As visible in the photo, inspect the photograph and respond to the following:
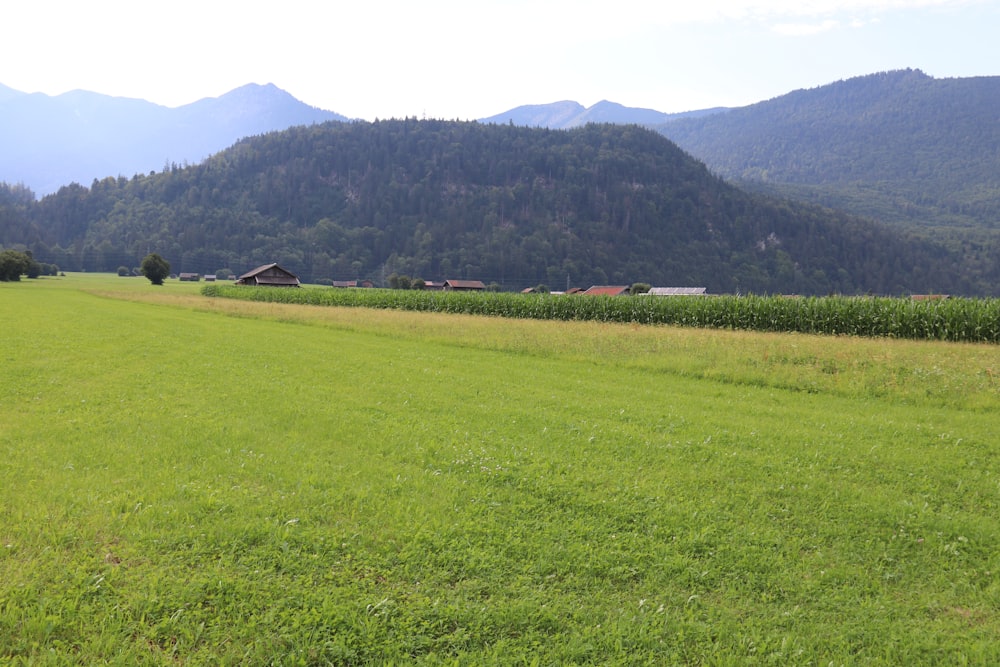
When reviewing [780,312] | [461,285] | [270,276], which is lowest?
[780,312]

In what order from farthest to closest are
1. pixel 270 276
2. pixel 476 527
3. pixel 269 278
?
pixel 270 276 < pixel 269 278 < pixel 476 527

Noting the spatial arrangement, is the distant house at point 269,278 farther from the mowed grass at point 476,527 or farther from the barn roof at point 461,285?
the mowed grass at point 476,527

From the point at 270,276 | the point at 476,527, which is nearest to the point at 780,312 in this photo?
the point at 476,527

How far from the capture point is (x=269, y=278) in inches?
4454

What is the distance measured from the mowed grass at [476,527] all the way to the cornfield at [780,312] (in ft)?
73.9

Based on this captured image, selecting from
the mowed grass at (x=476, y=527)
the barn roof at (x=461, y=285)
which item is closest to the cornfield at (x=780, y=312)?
the mowed grass at (x=476, y=527)

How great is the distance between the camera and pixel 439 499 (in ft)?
25.8

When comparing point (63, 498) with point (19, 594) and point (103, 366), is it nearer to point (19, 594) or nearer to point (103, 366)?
point (19, 594)

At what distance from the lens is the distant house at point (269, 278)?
111375 millimetres

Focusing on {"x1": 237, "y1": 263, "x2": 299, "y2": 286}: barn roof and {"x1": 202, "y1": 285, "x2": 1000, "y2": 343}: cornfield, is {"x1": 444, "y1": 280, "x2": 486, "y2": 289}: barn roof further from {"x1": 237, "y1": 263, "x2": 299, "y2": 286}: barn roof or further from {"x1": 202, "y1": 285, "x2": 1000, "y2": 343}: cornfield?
{"x1": 202, "y1": 285, "x2": 1000, "y2": 343}: cornfield

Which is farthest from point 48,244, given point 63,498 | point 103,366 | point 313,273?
point 63,498

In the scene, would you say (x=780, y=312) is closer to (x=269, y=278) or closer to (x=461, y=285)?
(x=269, y=278)

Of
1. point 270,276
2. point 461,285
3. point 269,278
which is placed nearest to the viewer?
point 269,278

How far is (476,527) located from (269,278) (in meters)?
117
